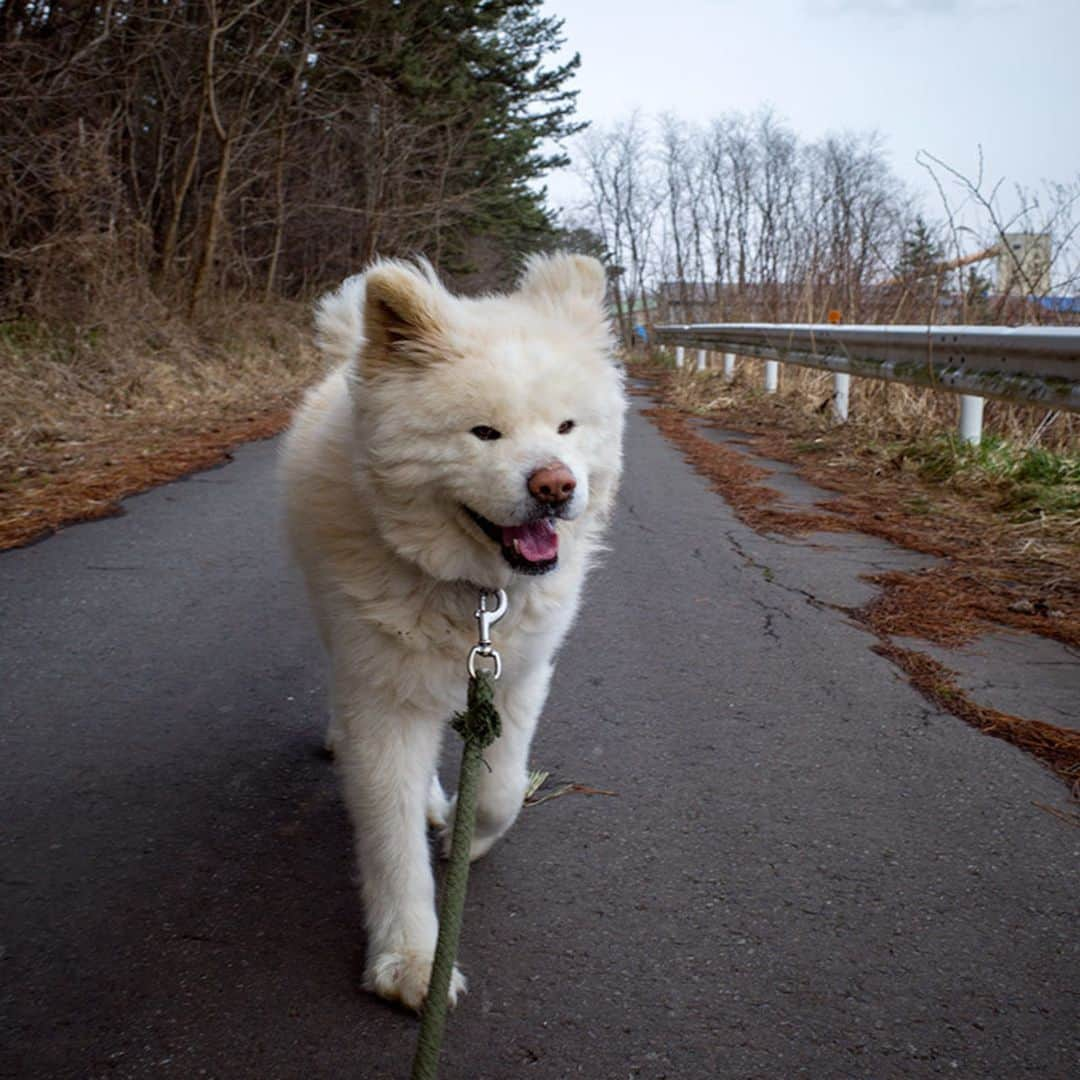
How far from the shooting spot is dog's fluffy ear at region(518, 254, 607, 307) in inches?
115

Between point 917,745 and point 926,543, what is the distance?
2.81m

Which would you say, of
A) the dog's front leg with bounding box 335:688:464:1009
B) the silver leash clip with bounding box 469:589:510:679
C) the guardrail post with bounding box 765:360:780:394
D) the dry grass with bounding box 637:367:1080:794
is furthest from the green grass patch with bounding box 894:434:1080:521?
the guardrail post with bounding box 765:360:780:394

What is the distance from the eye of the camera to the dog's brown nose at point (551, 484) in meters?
2.36

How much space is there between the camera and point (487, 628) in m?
2.39

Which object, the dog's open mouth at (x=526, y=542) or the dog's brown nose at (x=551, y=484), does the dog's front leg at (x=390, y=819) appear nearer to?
the dog's open mouth at (x=526, y=542)

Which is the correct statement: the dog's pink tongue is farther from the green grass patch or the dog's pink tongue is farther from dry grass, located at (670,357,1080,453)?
dry grass, located at (670,357,1080,453)

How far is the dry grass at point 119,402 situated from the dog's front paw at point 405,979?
4521 millimetres

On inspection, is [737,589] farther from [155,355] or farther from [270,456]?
[155,355]

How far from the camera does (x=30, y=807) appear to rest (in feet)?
9.22

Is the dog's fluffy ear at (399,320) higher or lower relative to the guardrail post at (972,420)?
higher

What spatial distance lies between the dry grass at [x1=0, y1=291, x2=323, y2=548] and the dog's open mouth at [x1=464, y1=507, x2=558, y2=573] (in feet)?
14.1

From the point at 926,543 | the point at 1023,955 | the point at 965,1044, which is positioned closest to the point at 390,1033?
the point at 965,1044

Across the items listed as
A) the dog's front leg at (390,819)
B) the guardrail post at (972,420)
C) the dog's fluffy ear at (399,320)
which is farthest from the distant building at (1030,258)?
the dog's front leg at (390,819)

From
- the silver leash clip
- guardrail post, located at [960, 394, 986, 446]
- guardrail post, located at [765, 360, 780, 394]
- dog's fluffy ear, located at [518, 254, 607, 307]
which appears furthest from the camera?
guardrail post, located at [765, 360, 780, 394]
